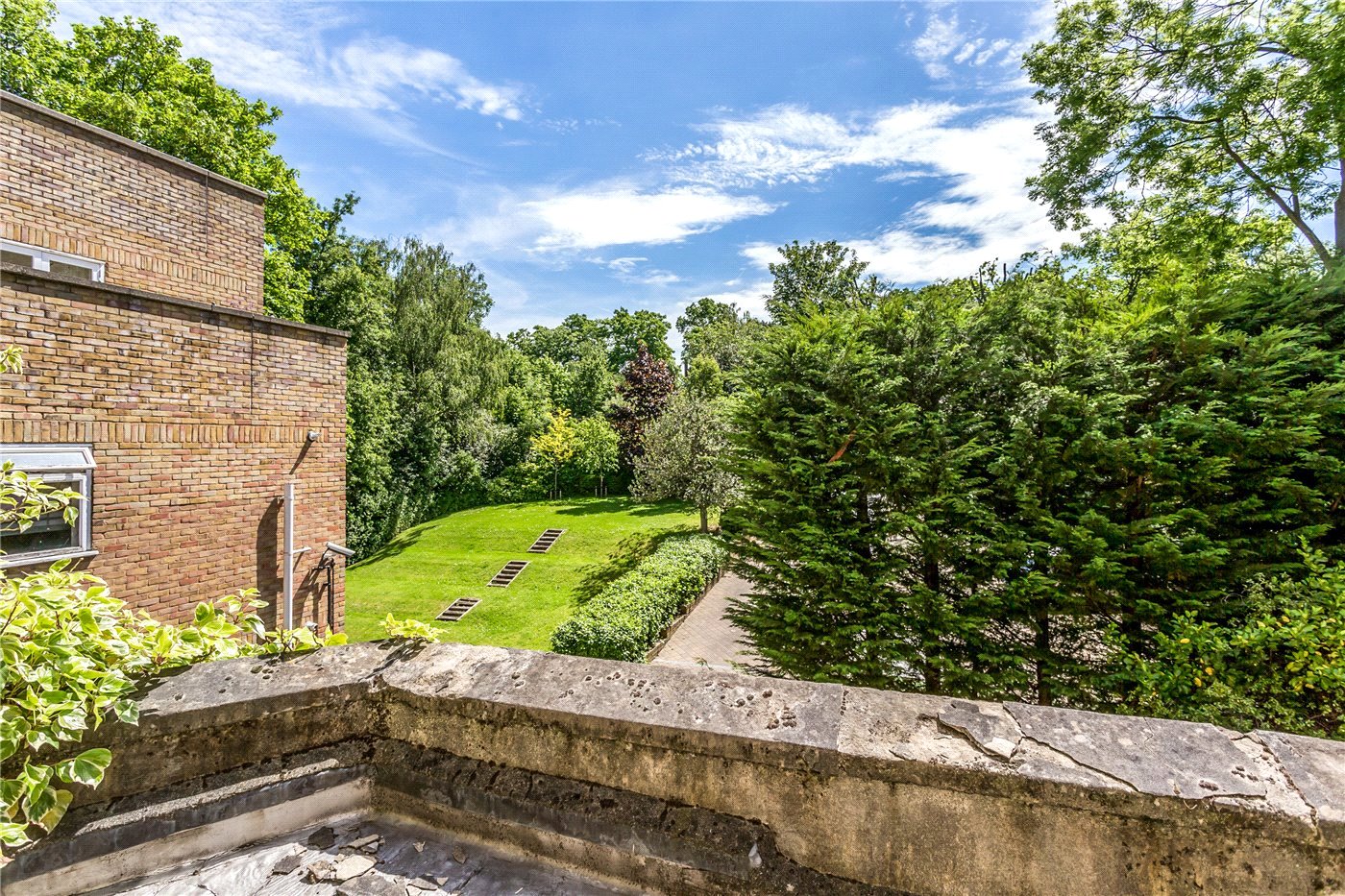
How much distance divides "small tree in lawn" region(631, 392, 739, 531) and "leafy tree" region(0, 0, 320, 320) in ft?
40.6

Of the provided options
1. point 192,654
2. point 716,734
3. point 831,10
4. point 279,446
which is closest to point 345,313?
point 279,446

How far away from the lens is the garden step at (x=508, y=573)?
54.7 feet

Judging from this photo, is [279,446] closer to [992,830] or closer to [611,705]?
[611,705]

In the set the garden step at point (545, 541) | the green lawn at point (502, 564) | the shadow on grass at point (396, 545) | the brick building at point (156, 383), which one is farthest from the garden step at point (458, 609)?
the brick building at point (156, 383)

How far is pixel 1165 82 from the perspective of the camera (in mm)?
7117

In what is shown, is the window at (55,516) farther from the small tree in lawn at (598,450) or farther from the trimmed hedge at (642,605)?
the small tree in lawn at (598,450)

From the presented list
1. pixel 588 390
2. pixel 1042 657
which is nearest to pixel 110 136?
pixel 1042 657

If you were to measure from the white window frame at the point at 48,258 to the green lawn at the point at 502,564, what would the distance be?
814 cm

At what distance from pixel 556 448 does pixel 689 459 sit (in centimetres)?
1214

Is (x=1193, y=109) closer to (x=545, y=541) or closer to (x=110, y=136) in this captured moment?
(x=110, y=136)

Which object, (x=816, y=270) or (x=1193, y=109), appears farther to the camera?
(x=816, y=270)

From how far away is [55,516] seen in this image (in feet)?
16.3

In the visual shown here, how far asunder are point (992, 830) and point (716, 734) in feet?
2.35

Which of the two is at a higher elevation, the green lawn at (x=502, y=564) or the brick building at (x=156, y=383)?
the brick building at (x=156, y=383)
